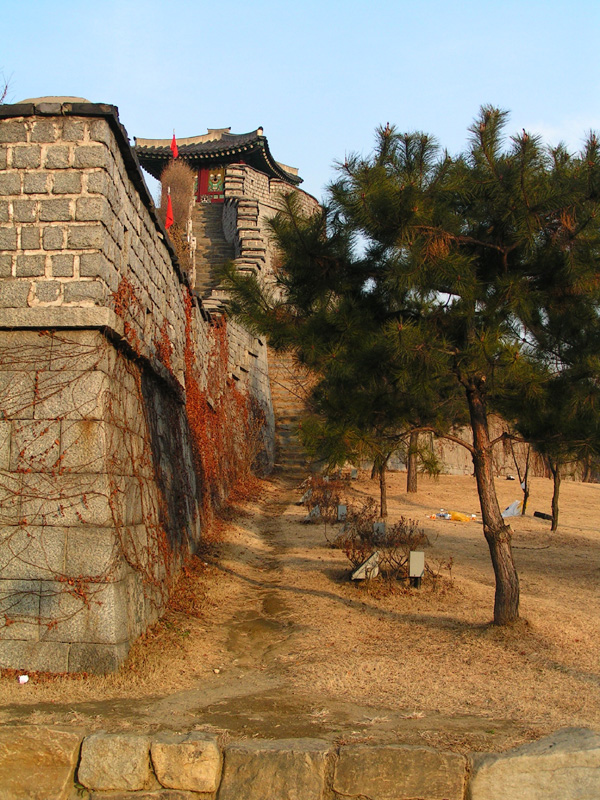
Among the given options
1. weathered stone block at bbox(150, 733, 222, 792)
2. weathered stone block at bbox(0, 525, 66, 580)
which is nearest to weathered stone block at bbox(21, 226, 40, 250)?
weathered stone block at bbox(0, 525, 66, 580)

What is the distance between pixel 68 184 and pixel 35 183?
0.23 m

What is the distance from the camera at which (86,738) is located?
10.4 ft

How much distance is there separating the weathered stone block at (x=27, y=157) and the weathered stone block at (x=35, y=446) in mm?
1668

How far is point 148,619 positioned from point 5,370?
6.36 ft

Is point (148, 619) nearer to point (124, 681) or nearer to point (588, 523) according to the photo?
point (124, 681)

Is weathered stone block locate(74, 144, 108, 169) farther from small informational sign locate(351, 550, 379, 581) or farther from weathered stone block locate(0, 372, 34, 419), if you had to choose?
small informational sign locate(351, 550, 379, 581)

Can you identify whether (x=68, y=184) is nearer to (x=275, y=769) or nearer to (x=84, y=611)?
(x=84, y=611)

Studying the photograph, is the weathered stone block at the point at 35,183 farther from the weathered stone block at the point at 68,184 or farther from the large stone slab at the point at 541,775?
the large stone slab at the point at 541,775

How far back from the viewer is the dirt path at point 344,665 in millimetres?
3490

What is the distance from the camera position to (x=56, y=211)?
14.6 ft

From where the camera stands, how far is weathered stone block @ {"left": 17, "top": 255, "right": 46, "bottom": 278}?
14.5 feet

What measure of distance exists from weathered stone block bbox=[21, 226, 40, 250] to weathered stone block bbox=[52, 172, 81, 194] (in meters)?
0.30

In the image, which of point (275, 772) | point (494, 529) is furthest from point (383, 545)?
point (275, 772)

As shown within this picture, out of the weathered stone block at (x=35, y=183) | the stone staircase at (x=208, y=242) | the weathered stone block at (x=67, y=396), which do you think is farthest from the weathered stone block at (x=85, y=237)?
the stone staircase at (x=208, y=242)
